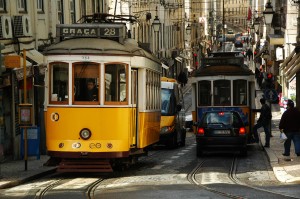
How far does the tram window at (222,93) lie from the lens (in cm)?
3328

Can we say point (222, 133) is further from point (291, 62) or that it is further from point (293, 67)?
point (291, 62)

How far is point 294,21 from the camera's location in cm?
5859

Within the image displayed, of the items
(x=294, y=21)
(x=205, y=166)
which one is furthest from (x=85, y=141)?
(x=294, y=21)

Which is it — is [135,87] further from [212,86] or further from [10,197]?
[212,86]

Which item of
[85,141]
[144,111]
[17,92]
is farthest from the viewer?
[17,92]

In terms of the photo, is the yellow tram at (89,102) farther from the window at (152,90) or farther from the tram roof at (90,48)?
the window at (152,90)

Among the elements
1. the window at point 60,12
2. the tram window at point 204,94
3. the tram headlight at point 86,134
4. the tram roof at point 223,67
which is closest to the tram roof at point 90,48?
the tram headlight at point 86,134

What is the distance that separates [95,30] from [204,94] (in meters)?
12.7

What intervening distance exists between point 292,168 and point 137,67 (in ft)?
15.7

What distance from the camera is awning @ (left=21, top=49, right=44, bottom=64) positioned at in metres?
29.6

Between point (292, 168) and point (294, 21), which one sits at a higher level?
point (294, 21)

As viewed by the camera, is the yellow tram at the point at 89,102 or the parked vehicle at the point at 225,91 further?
the parked vehicle at the point at 225,91

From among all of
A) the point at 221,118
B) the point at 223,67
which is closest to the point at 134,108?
the point at 221,118

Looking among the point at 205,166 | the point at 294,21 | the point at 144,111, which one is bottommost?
the point at 205,166
